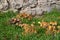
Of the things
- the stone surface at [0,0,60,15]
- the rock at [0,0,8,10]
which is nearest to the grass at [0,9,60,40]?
the stone surface at [0,0,60,15]

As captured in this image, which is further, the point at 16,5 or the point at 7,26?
the point at 16,5

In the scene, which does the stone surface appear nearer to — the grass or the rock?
the rock

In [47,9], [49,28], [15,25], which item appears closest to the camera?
[49,28]

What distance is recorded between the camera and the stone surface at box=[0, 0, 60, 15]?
968 centimetres

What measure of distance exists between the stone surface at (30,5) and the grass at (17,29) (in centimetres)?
33

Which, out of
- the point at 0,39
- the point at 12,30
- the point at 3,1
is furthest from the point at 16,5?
the point at 0,39

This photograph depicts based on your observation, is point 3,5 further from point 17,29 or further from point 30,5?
point 17,29

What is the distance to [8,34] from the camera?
8055 millimetres

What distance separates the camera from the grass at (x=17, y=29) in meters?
7.66

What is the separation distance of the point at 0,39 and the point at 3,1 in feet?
9.26

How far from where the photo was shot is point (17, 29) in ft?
27.5

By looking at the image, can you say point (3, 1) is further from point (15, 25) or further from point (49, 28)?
point (49, 28)

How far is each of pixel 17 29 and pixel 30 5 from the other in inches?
71.0

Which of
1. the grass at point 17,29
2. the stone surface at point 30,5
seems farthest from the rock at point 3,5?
the grass at point 17,29
